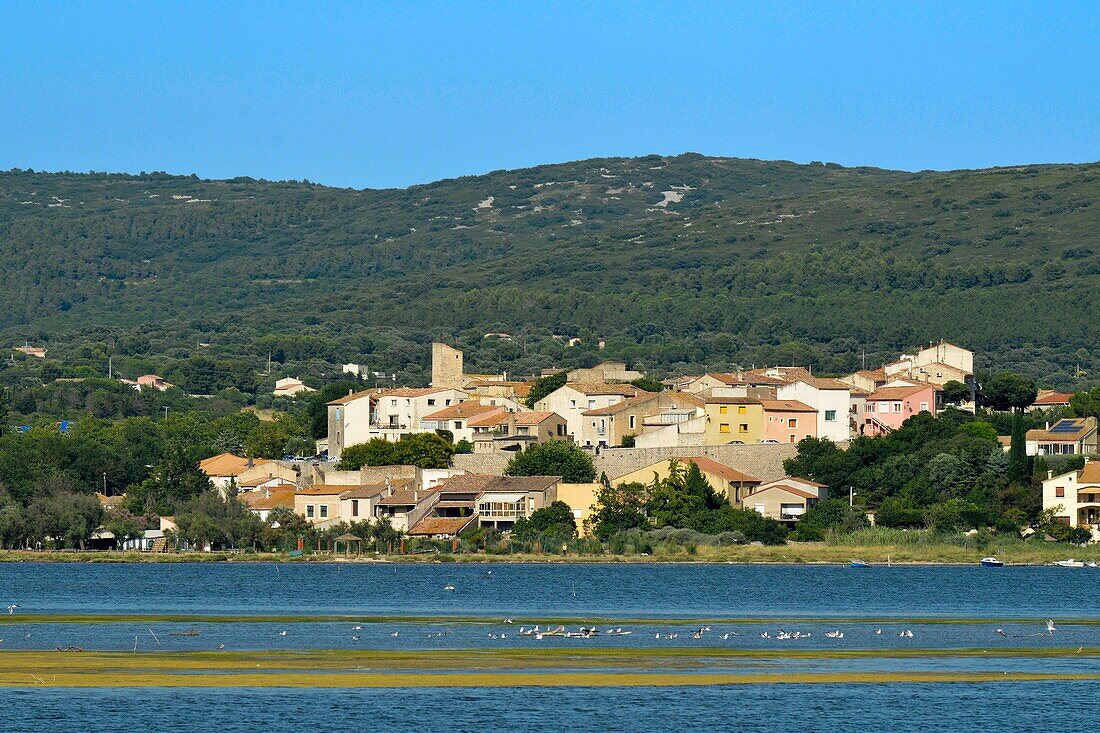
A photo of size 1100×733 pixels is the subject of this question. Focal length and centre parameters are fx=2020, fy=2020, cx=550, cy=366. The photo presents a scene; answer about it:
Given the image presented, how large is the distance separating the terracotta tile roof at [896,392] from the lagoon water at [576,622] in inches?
796

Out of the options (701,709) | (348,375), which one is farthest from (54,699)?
(348,375)

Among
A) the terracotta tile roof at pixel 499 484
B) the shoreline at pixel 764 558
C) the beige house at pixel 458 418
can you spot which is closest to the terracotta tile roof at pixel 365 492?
the terracotta tile roof at pixel 499 484

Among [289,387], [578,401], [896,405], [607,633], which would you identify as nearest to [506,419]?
[578,401]

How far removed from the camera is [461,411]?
10125 centimetres

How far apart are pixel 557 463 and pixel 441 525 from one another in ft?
20.0

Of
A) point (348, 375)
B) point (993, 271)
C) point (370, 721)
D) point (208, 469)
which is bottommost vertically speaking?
point (370, 721)

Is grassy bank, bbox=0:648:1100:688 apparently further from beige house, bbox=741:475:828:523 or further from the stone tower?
the stone tower

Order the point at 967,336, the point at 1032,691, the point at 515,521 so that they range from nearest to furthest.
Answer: the point at 1032,691 < the point at 515,521 < the point at 967,336

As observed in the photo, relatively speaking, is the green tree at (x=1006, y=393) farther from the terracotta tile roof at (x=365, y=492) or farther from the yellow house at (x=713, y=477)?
the terracotta tile roof at (x=365, y=492)

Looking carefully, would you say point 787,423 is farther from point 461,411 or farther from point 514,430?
point 461,411

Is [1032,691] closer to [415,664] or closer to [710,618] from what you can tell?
[415,664]

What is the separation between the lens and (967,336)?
168 m

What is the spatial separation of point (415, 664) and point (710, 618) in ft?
51.1

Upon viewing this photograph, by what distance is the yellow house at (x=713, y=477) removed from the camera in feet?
279
